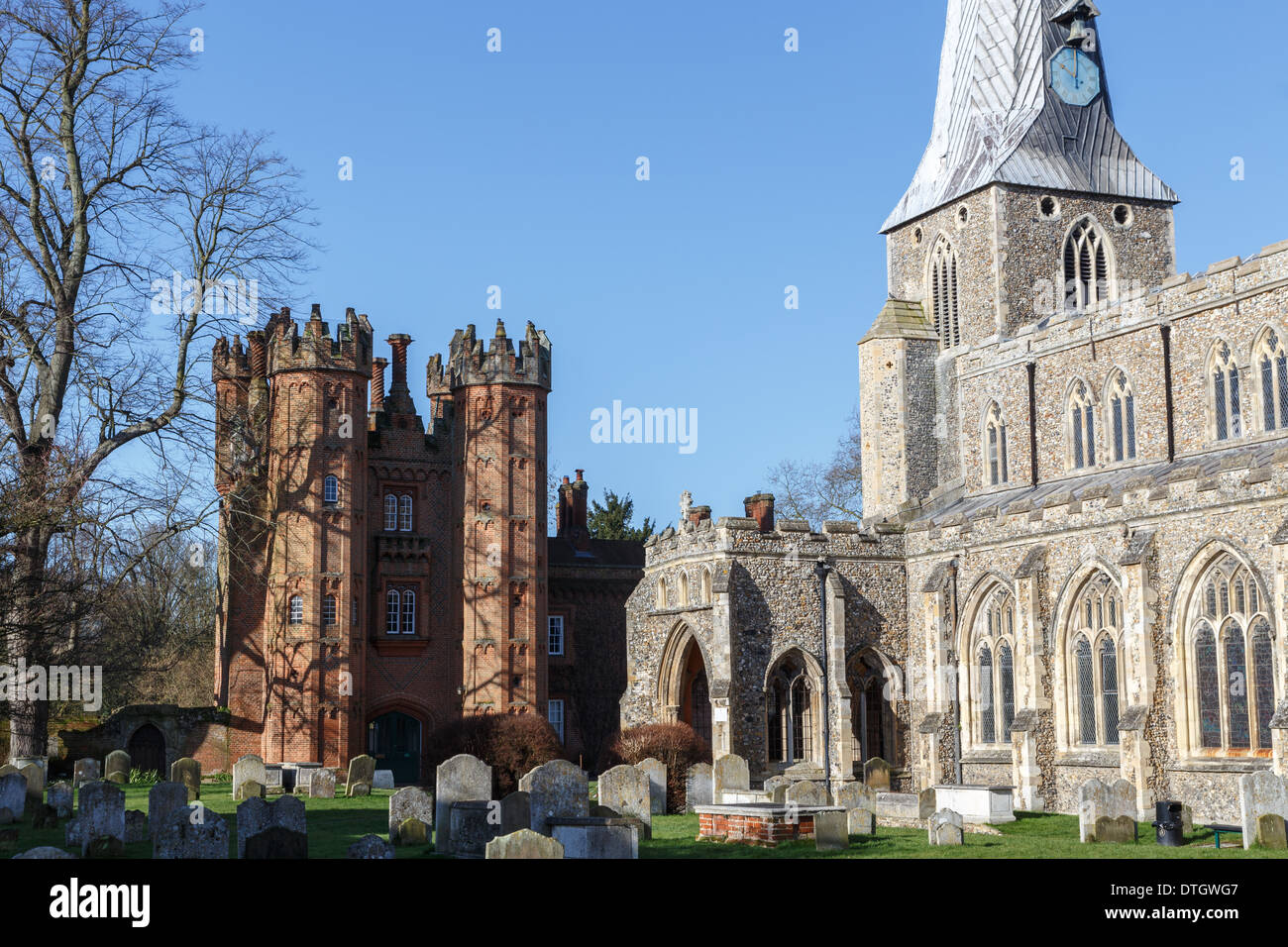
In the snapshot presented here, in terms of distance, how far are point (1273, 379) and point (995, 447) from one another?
9076 mm

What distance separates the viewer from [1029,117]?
4438 centimetres

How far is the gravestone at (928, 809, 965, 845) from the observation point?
2245cm

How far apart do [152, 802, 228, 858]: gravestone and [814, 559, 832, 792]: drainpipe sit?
60.4ft

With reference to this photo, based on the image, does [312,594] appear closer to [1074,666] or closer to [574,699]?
[574,699]

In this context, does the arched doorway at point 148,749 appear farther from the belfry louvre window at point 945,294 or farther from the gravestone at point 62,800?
the belfry louvre window at point 945,294

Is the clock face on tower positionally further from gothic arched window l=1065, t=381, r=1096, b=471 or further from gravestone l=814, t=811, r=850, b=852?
gravestone l=814, t=811, r=850, b=852

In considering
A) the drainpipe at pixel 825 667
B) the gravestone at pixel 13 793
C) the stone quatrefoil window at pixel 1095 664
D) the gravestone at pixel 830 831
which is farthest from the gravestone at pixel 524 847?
the drainpipe at pixel 825 667

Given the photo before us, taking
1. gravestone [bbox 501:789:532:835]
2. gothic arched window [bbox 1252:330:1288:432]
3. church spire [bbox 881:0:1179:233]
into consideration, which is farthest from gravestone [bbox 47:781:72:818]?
church spire [bbox 881:0:1179:233]

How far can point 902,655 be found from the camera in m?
37.1

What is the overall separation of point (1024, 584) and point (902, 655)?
5440 mm

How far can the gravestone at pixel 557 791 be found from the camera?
20.8m

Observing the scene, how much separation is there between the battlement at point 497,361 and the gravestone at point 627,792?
2223cm

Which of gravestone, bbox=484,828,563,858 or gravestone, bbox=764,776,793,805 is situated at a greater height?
gravestone, bbox=484,828,563,858

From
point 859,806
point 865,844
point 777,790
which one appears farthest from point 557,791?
point 777,790
